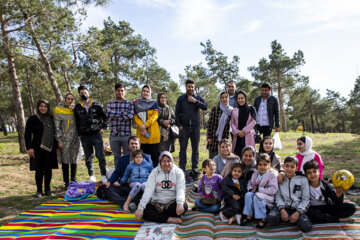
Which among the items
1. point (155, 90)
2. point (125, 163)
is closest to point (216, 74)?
point (155, 90)

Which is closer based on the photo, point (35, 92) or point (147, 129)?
point (147, 129)

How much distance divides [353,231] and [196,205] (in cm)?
214

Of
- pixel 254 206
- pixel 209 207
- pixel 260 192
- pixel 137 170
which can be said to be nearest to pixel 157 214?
pixel 209 207

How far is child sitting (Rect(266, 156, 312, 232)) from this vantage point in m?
3.25

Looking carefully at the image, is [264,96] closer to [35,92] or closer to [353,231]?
[353,231]

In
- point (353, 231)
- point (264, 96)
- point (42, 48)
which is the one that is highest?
point (42, 48)

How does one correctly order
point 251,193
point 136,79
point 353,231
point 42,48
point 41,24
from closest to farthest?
point 353,231 → point 251,193 → point 41,24 → point 42,48 → point 136,79

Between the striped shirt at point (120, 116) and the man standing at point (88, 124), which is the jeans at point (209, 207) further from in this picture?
the man standing at point (88, 124)

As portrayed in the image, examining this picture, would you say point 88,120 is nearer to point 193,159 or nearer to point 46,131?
point 46,131

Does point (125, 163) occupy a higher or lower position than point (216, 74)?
lower

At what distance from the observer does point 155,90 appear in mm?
26047

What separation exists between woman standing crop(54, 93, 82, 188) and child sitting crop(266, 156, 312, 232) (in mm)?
4172

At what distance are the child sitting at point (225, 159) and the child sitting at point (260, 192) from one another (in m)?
0.54

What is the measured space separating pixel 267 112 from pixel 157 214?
11.4 feet
